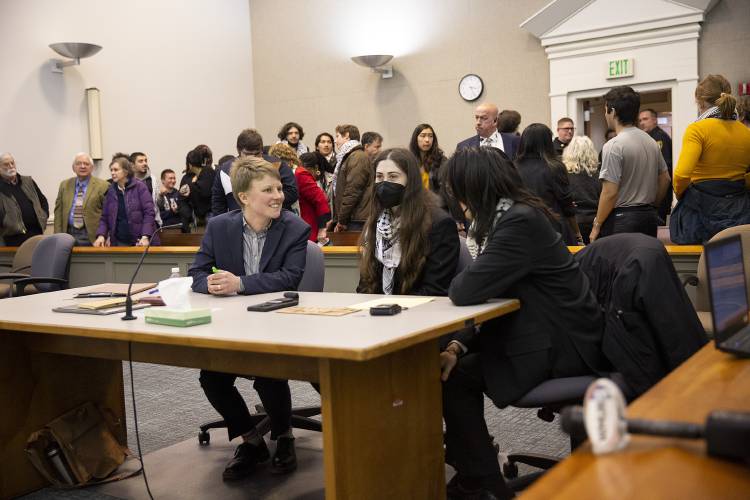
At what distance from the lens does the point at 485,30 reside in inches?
379

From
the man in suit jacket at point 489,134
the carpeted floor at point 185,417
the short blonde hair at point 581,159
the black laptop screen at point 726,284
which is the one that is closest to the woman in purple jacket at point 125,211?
the carpeted floor at point 185,417

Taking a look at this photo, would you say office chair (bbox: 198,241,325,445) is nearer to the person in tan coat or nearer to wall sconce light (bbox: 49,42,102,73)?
the person in tan coat

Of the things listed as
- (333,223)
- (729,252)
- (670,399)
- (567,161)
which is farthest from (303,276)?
(333,223)

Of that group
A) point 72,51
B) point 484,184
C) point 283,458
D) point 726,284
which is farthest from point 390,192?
point 72,51

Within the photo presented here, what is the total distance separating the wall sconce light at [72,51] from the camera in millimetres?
9000

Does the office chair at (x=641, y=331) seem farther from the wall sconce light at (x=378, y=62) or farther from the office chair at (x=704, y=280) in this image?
the wall sconce light at (x=378, y=62)

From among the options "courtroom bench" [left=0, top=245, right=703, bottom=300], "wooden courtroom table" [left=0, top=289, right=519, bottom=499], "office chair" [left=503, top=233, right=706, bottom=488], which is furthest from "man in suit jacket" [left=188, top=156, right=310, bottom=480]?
"courtroom bench" [left=0, top=245, right=703, bottom=300]

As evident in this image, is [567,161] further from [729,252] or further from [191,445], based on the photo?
[729,252]

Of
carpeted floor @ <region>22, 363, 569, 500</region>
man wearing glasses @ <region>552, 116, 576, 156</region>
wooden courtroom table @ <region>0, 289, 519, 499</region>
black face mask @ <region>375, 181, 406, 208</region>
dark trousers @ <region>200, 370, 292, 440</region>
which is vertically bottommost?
carpeted floor @ <region>22, 363, 569, 500</region>

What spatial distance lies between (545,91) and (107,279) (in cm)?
518

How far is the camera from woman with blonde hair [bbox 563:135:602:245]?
5590mm

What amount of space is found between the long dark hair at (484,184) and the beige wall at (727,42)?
627cm

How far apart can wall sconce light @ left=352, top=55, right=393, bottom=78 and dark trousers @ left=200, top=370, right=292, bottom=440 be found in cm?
742

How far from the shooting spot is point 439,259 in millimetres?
3088
